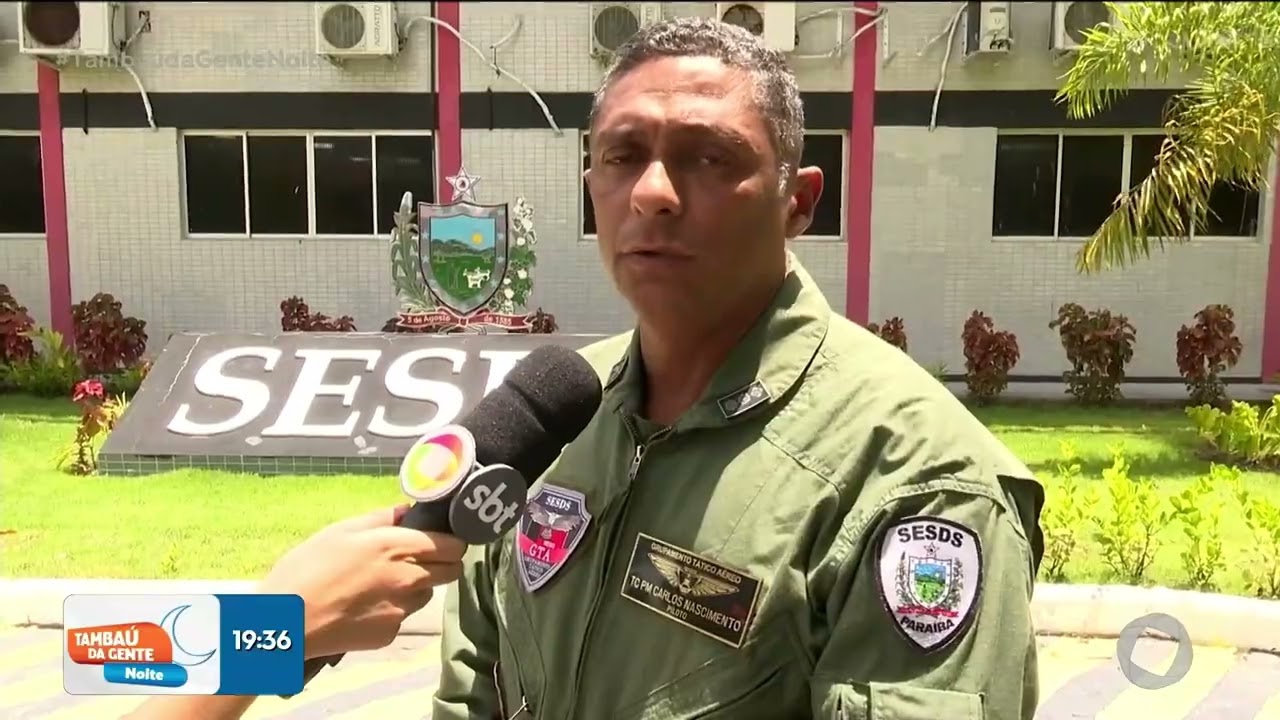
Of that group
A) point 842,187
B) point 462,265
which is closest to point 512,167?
point 462,265

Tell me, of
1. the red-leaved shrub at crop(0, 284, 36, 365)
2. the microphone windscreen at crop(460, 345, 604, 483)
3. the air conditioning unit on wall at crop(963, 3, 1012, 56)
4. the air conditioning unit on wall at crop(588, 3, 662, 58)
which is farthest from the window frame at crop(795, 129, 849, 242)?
the microphone windscreen at crop(460, 345, 604, 483)

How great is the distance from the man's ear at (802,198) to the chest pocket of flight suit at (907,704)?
0.54 meters

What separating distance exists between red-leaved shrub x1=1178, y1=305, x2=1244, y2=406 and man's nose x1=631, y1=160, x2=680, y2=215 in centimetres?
918

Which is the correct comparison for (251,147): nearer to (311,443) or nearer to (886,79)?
(311,443)

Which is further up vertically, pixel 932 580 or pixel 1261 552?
pixel 932 580

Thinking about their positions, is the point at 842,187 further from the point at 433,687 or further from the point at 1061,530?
the point at 433,687

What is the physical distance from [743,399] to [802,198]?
273 mm

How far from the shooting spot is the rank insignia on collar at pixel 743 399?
3.83ft

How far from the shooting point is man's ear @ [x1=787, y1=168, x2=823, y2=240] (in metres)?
1.25

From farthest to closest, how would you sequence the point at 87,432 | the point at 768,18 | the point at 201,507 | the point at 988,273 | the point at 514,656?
the point at 988,273 < the point at 768,18 < the point at 87,432 < the point at 201,507 < the point at 514,656

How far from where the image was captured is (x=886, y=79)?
35.2ft

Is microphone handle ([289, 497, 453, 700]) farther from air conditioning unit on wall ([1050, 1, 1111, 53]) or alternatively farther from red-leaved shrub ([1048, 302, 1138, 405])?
air conditioning unit on wall ([1050, 1, 1111, 53])

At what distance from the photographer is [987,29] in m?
10.1

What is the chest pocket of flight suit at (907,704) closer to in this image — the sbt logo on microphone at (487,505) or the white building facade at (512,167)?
the sbt logo on microphone at (487,505)
